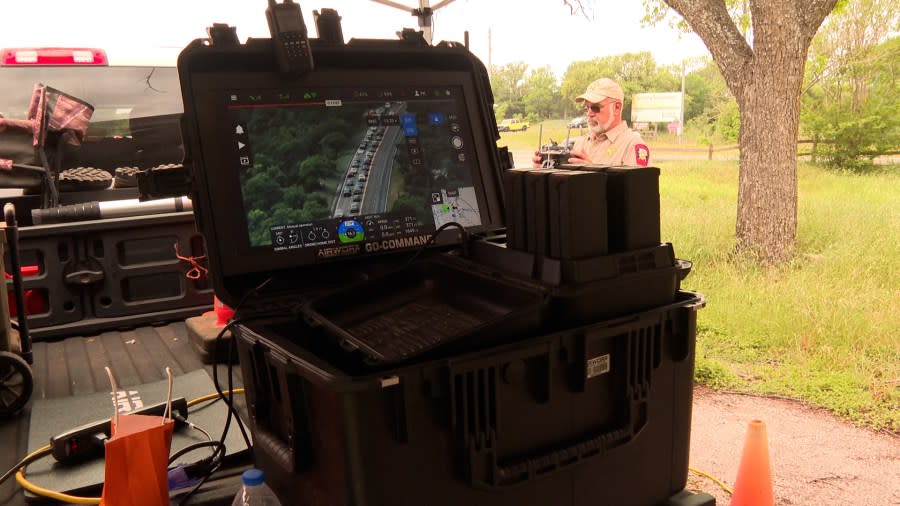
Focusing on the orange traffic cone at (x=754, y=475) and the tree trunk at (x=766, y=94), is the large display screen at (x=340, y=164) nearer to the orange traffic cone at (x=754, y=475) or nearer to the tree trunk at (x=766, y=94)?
the orange traffic cone at (x=754, y=475)

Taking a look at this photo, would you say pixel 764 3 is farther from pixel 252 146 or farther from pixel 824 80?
pixel 252 146

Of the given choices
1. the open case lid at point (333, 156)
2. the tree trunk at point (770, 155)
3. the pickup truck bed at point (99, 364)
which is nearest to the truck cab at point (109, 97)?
the pickup truck bed at point (99, 364)

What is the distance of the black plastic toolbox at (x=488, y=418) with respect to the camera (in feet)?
2.91

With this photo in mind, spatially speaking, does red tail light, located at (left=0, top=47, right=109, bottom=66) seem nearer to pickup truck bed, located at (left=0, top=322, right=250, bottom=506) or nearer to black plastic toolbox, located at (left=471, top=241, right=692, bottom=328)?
pickup truck bed, located at (left=0, top=322, right=250, bottom=506)

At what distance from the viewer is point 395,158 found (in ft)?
4.48

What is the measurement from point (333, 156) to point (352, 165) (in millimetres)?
40

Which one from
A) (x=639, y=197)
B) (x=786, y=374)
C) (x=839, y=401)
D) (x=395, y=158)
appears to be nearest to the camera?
(x=639, y=197)

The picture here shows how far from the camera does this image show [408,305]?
1.18 metres

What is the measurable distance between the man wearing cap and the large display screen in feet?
8.01

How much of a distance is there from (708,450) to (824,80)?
3.94 meters

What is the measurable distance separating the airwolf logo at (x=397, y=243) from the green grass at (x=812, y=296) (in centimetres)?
253

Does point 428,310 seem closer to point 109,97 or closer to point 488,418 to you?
point 488,418

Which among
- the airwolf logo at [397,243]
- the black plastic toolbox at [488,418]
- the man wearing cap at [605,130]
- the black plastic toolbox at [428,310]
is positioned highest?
the man wearing cap at [605,130]

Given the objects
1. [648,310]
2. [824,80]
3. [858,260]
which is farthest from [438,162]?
[824,80]
